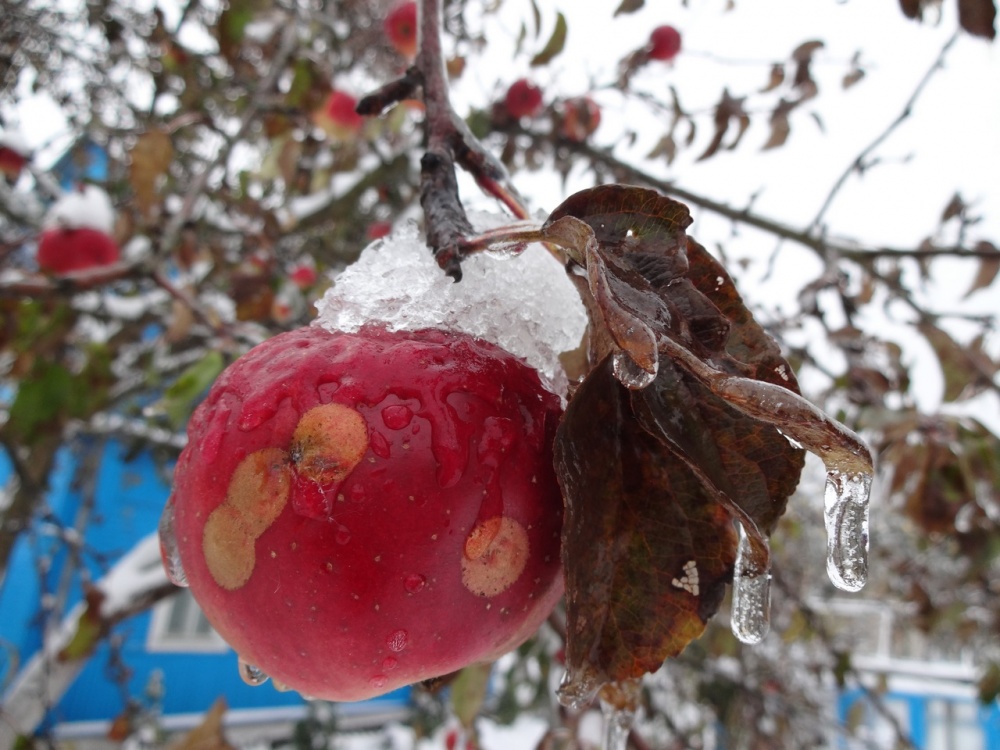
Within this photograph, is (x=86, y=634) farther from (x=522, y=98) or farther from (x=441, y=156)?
(x=522, y=98)

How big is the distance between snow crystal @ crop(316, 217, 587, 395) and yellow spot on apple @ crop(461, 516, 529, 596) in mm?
116

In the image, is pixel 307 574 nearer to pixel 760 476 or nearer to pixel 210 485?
pixel 210 485

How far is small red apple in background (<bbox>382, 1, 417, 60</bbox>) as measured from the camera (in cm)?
186

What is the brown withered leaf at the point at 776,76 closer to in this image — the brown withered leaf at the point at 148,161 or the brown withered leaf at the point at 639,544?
the brown withered leaf at the point at 148,161

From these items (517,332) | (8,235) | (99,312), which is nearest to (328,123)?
(99,312)

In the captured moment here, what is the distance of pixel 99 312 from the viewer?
6.68 feet

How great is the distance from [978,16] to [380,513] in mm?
1052

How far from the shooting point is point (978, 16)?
90cm

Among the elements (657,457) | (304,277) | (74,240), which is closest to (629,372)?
(657,457)

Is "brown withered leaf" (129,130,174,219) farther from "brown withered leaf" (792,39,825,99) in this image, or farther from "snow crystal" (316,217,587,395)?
"brown withered leaf" (792,39,825,99)

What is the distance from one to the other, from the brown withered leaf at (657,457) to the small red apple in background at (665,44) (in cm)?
214

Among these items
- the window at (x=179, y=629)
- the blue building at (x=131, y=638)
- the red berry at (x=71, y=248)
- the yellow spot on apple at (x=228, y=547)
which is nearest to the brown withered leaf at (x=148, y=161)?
the red berry at (x=71, y=248)

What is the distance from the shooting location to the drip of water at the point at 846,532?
32 cm

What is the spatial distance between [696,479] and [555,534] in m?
0.09
